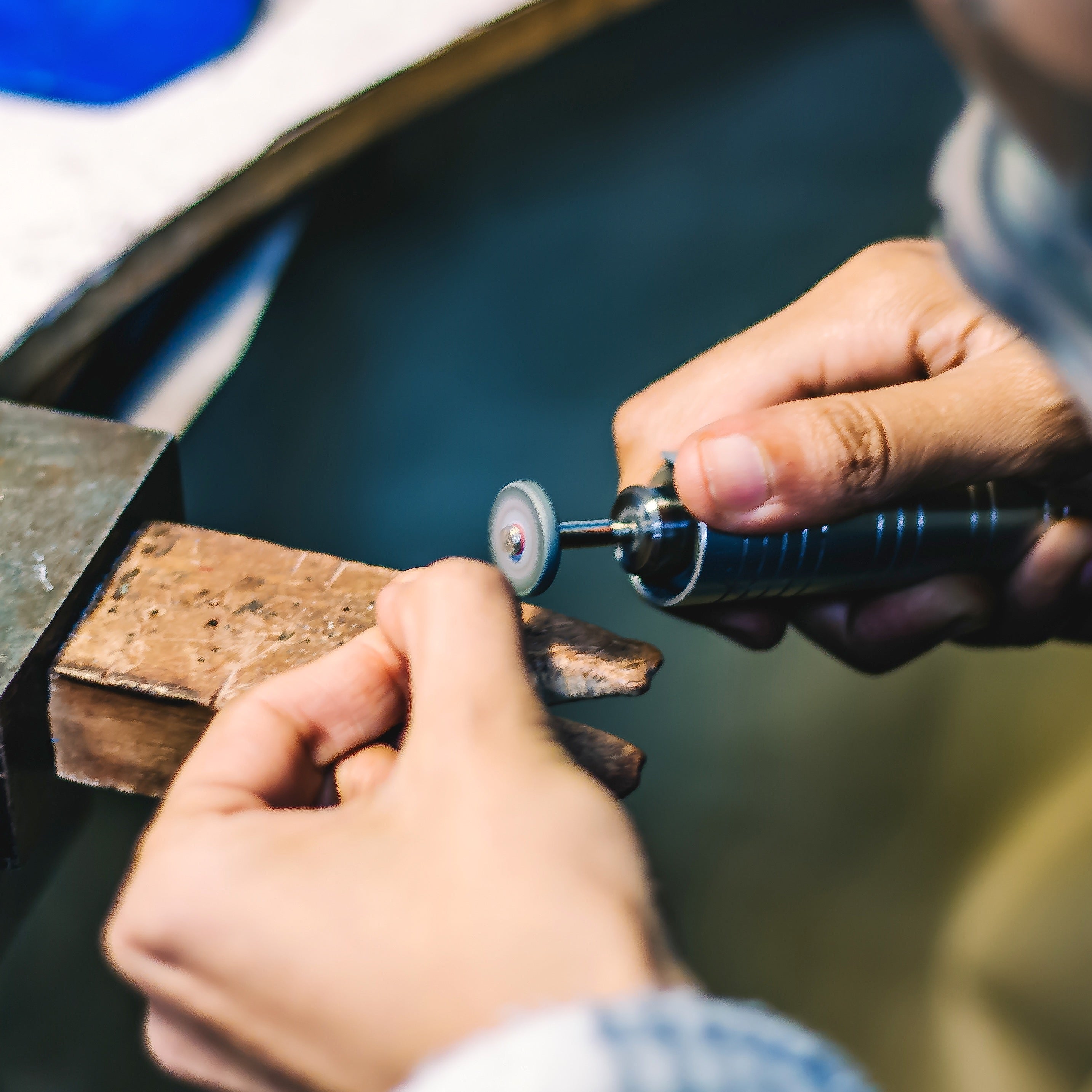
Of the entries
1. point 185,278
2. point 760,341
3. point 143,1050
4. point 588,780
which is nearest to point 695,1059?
point 588,780

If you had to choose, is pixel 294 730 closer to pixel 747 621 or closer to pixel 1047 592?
pixel 747 621

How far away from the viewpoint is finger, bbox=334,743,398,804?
1.43 ft

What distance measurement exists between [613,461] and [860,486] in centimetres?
82

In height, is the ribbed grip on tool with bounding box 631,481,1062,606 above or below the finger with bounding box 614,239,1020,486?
below

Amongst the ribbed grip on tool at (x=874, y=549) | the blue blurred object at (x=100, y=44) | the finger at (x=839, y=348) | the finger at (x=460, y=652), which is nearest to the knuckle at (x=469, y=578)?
the finger at (x=460, y=652)

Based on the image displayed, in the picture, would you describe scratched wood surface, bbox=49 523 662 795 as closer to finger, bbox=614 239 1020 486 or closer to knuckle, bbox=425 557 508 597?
knuckle, bbox=425 557 508 597

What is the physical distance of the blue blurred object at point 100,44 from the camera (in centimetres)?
89

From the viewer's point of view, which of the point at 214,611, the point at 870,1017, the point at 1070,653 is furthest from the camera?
the point at 1070,653

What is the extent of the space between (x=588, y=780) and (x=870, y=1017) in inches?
34.1

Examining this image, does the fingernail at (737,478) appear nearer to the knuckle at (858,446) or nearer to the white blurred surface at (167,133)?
the knuckle at (858,446)

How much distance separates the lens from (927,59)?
1.74 m

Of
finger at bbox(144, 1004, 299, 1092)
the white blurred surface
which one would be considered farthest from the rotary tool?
the white blurred surface

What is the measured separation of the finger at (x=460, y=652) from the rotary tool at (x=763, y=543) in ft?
0.24

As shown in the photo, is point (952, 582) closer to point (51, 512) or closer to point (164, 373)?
point (51, 512)
